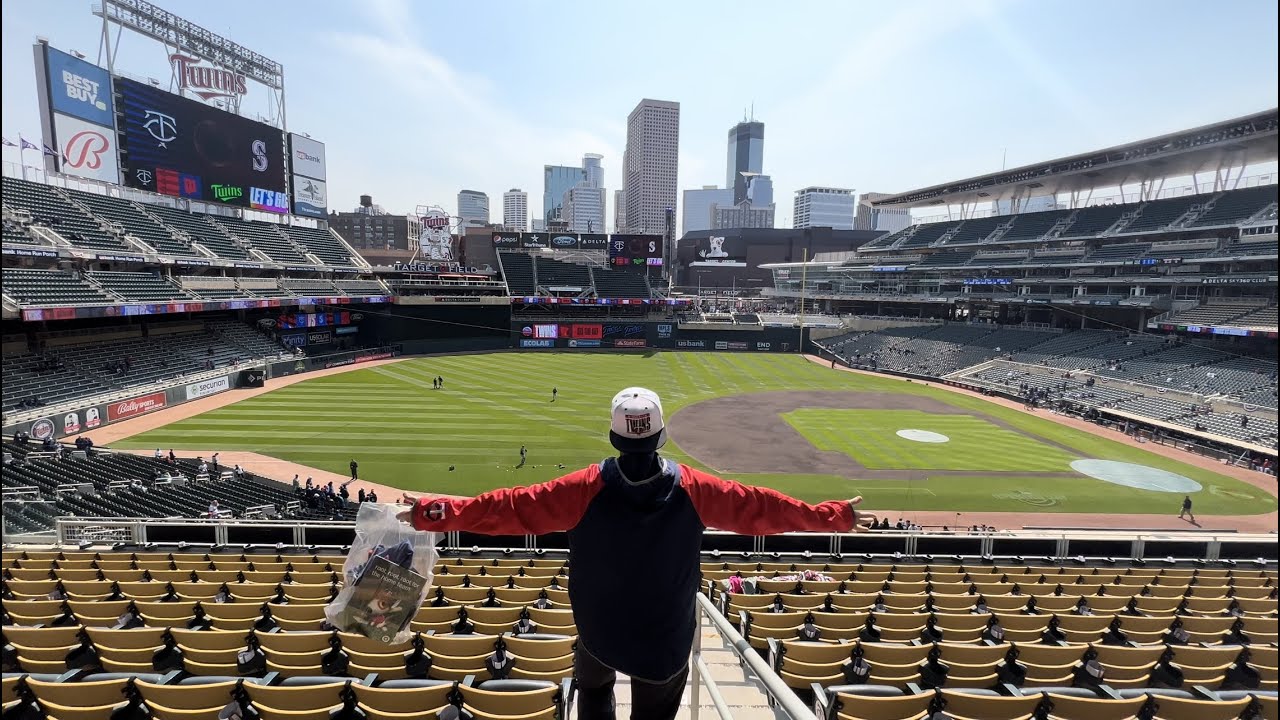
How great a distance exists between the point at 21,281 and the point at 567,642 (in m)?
39.5

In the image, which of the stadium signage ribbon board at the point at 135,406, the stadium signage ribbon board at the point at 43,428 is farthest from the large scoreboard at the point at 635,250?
the stadium signage ribbon board at the point at 43,428

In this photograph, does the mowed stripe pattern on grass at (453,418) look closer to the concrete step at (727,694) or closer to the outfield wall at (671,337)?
the outfield wall at (671,337)

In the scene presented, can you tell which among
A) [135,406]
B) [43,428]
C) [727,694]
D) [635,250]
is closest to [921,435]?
[727,694]

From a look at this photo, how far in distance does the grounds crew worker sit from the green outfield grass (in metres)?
16.1

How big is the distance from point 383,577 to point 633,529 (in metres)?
1.88

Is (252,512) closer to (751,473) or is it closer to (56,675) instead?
(56,675)

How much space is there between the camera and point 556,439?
29688mm

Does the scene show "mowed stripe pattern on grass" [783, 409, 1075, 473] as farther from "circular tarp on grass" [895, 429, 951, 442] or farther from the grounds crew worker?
the grounds crew worker

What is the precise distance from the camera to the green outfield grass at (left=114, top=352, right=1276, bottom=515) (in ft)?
75.8

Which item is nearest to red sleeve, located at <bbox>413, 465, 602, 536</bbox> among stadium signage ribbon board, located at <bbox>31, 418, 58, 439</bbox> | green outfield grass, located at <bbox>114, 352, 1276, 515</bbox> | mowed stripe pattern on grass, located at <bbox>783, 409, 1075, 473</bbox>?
green outfield grass, located at <bbox>114, 352, 1276, 515</bbox>

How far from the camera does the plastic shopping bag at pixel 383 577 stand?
4.15 metres

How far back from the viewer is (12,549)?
1154cm

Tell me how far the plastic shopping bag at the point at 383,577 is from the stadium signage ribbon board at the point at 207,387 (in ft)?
130

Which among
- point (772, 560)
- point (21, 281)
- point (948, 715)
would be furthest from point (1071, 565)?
point (21, 281)
